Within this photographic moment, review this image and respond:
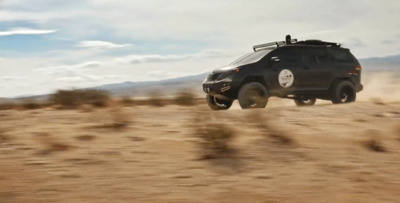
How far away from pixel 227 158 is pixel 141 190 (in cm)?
132

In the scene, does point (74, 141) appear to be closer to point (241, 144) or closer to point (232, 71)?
point (241, 144)

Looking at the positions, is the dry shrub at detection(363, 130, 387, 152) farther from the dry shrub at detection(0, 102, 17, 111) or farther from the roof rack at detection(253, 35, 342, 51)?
the dry shrub at detection(0, 102, 17, 111)

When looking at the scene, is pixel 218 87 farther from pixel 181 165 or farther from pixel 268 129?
pixel 181 165

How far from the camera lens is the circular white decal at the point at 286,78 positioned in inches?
472

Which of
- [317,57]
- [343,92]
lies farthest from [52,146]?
[343,92]

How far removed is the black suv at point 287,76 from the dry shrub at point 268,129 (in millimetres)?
3901

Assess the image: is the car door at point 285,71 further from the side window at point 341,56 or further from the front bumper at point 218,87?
the side window at point 341,56

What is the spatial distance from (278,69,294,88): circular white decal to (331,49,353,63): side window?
1.66m

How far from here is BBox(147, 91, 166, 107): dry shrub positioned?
12980 millimetres

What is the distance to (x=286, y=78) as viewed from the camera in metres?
12.1

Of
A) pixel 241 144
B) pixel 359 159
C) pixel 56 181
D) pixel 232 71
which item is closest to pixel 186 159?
pixel 241 144

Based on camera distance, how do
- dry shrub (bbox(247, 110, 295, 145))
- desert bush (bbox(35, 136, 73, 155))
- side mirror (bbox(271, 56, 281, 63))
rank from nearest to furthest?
desert bush (bbox(35, 136, 73, 155)), dry shrub (bbox(247, 110, 295, 145)), side mirror (bbox(271, 56, 281, 63))

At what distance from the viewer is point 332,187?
4.82 meters

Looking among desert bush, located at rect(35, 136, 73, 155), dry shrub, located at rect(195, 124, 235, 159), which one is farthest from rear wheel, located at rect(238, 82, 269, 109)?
desert bush, located at rect(35, 136, 73, 155)
